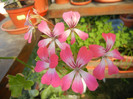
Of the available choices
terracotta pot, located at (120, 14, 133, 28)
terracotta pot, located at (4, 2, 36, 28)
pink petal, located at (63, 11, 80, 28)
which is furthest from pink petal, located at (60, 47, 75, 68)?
terracotta pot, located at (120, 14, 133, 28)

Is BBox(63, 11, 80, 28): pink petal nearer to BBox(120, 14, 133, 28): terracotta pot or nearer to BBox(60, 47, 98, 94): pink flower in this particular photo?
BBox(60, 47, 98, 94): pink flower

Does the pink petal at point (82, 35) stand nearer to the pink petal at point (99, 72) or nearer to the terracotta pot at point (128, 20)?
the pink petal at point (99, 72)

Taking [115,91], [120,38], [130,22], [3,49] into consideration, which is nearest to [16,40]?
[3,49]

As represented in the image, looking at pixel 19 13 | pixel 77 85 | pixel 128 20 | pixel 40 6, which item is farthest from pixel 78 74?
pixel 128 20

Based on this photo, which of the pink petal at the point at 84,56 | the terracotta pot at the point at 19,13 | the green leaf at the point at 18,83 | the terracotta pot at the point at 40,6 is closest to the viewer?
the pink petal at the point at 84,56

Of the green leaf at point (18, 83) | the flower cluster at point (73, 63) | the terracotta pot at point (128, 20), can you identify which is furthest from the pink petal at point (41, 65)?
the terracotta pot at point (128, 20)

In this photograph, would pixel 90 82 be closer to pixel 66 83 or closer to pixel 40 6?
pixel 66 83

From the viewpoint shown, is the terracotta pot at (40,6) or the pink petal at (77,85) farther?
the terracotta pot at (40,6)

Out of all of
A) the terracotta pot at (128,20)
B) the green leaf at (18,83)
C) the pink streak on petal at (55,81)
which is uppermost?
the pink streak on petal at (55,81)

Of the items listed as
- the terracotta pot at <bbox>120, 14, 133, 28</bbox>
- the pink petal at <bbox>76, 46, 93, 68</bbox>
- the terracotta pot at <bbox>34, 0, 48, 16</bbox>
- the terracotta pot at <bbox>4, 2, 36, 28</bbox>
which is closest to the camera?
the pink petal at <bbox>76, 46, 93, 68</bbox>
